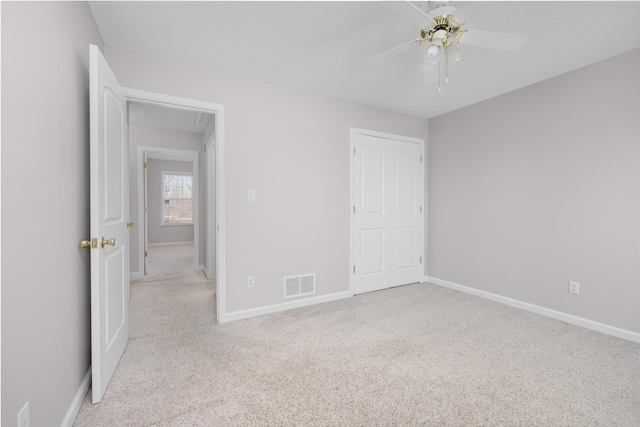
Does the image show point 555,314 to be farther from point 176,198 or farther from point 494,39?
point 176,198

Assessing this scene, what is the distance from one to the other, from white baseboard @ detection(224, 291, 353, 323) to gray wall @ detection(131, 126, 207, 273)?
99.4 inches

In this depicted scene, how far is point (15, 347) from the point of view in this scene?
1022mm

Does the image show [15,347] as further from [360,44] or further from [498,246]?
[498,246]

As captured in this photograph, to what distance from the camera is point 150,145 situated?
15.5ft

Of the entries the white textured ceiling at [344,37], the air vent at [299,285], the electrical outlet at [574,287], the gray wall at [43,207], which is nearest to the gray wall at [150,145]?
the air vent at [299,285]

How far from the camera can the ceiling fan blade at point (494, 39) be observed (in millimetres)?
1621

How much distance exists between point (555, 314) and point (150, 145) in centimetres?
593

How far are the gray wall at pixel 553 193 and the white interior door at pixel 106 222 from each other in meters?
3.75

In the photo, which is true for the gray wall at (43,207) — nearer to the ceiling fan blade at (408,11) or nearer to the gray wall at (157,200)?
the ceiling fan blade at (408,11)

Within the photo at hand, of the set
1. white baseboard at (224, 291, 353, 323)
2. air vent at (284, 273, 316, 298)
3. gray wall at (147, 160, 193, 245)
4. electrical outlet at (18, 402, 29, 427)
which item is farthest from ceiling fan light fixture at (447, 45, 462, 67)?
gray wall at (147, 160, 193, 245)

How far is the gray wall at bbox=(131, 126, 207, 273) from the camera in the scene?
174 inches

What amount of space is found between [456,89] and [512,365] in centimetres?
269

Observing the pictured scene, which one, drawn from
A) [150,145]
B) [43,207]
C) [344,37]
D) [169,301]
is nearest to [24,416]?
[43,207]

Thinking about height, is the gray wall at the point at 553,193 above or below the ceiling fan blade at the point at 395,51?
below
